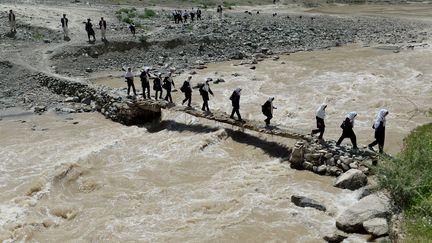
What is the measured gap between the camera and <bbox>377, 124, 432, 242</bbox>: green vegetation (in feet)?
38.8

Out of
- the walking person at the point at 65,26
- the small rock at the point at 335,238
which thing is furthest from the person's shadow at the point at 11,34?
the small rock at the point at 335,238

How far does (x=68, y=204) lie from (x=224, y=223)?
5.29m

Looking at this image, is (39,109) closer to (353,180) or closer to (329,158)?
(329,158)

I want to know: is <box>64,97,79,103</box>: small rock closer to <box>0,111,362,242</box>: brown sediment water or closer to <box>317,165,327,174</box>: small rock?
<box>0,111,362,242</box>: brown sediment water

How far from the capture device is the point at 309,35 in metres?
49.8

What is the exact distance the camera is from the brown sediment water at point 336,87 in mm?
24125

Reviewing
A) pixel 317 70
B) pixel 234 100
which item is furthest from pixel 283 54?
pixel 234 100

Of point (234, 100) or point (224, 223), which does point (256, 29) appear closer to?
point (234, 100)

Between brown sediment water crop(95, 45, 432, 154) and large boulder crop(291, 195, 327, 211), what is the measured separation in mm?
5449

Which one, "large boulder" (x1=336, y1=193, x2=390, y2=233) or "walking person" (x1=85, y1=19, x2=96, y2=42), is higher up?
"walking person" (x1=85, y1=19, x2=96, y2=42)

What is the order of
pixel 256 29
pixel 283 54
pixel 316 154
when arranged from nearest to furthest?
1. pixel 316 154
2. pixel 283 54
3. pixel 256 29

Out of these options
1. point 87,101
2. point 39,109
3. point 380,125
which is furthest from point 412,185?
point 39,109

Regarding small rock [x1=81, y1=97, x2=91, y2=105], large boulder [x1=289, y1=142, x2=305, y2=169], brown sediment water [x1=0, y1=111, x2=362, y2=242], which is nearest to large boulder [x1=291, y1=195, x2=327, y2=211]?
brown sediment water [x1=0, y1=111, x2=362, y2=242]

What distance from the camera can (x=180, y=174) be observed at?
18.5m
